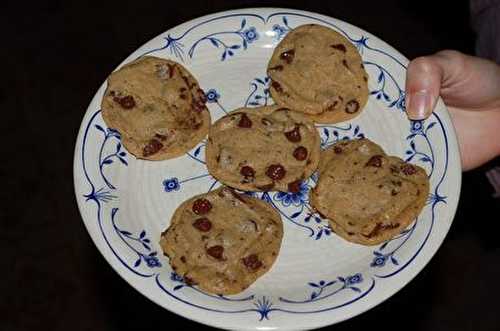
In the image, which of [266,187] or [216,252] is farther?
[266,187]

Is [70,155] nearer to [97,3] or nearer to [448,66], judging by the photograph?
[97,3]

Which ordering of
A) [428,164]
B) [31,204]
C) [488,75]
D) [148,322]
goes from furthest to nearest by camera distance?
[31,204] → [148,322] → [488,75] → [428,164]

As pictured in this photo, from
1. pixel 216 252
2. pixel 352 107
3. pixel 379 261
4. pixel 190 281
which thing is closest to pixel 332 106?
pixel 352 107

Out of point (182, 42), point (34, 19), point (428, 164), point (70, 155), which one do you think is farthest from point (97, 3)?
point (428, 164)

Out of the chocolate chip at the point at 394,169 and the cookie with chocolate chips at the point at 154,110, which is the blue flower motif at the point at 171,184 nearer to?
the cookie with chocolate chips at the point at 154,110

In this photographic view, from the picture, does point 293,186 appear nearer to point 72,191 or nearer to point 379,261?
point 379,261

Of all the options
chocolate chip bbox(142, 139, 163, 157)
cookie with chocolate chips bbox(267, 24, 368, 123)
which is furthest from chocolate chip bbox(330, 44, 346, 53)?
chocolate chip bbox(142, 139, 163, 157)

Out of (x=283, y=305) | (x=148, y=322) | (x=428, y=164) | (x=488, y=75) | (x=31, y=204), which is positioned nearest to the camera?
(x=283, y=305)

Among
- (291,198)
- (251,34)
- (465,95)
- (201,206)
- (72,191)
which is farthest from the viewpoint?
(72,191)
